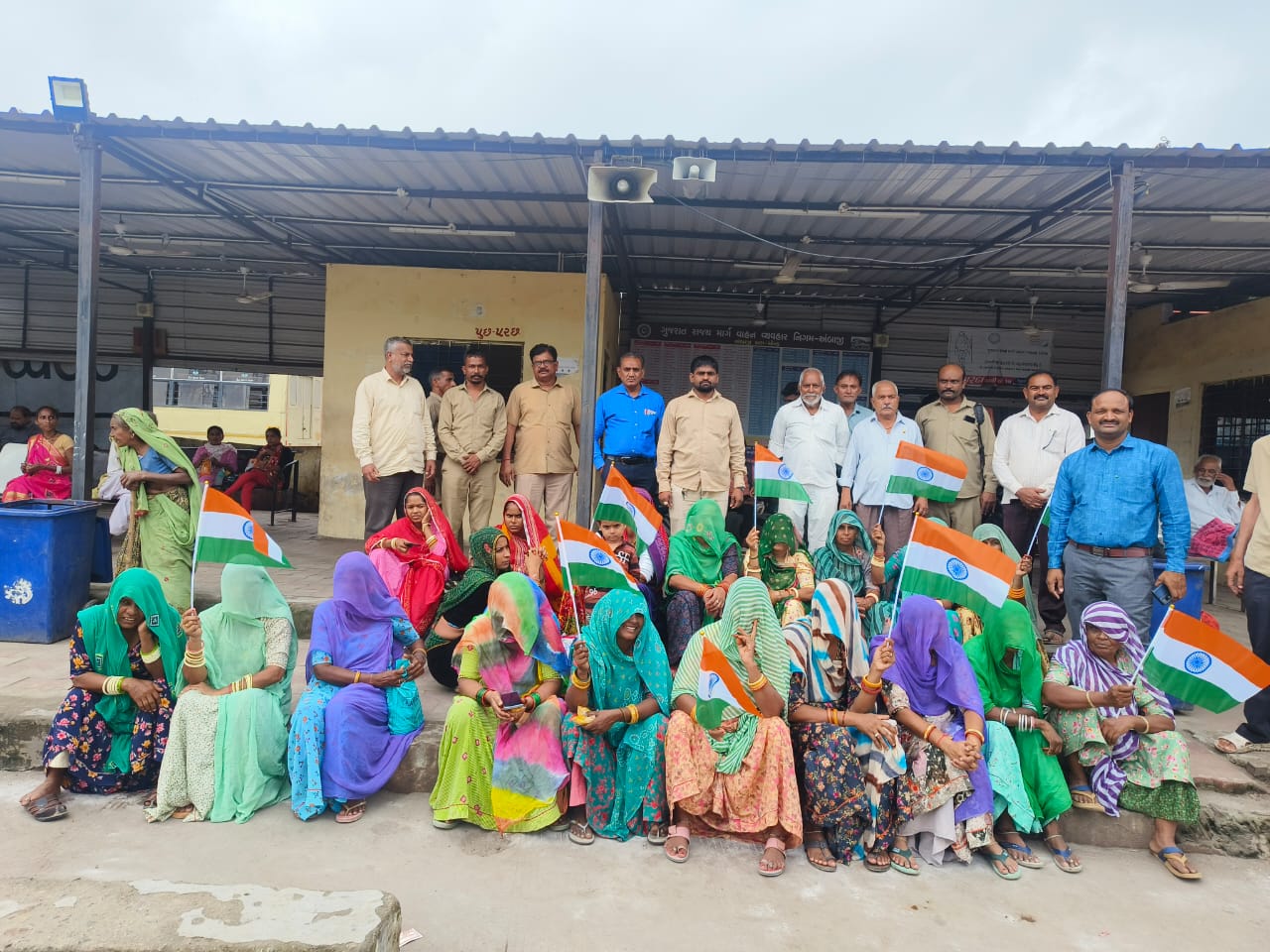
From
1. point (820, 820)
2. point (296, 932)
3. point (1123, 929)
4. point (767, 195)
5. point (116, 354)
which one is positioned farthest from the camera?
point (116, 354)

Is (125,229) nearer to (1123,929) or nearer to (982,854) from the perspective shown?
(982,854)

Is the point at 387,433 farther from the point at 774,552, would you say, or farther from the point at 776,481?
the point at 774,552

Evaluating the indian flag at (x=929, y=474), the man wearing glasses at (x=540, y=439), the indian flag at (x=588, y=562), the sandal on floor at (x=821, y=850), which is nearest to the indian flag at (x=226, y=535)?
the indian flag at (x=588, y=562)

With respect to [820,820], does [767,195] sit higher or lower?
higher

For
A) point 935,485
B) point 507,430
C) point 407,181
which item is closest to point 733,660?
point 935,485

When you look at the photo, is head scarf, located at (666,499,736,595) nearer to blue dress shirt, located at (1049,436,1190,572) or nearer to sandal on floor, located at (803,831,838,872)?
sandal on floor, located at (803,831,838,872)

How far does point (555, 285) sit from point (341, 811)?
5974 millimetres

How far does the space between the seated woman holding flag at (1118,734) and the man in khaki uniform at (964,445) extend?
199cm

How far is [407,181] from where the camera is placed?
590 cm

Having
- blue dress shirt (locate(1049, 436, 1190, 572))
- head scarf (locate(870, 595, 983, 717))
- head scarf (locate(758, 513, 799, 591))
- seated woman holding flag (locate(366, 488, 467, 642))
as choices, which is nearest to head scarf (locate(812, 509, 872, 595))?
head scarf (locate(758, 513, 799, 591))

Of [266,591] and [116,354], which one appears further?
[116,354]

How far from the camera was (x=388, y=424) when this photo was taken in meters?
5.64

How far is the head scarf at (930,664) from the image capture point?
325cm

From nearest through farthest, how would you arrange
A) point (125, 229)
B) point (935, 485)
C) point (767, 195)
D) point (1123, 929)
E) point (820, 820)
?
point (1123, 929) < point (820, 820) < point (935, 485) < point (767, 195) < point (125, 229)
